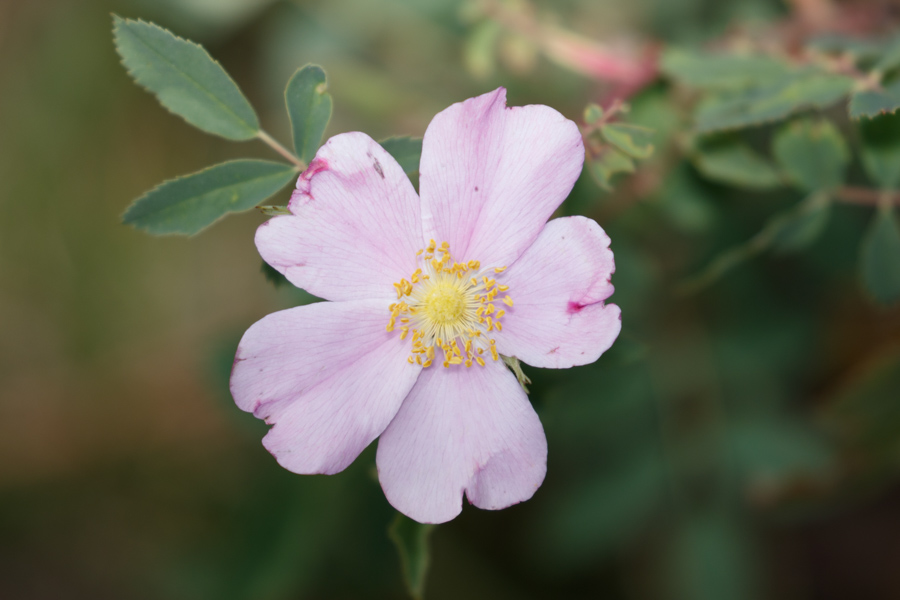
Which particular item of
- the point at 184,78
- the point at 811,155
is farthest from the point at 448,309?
the point at 811,155

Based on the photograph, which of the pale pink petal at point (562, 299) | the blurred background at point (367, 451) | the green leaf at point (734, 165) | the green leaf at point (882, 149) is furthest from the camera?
the blurred background at point (367, 451)

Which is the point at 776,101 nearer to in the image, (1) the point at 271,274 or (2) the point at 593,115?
(2) the point at 593,115

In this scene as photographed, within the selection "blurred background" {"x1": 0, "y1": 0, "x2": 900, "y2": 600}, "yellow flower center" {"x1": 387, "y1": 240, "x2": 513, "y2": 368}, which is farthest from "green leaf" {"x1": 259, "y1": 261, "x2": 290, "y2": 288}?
"blurred background" {"x1": 0, "y1": 0, "x2": 900, "y2": 600}

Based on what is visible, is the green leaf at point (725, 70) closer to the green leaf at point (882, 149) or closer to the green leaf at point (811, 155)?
the green leaf at point (811, 155)

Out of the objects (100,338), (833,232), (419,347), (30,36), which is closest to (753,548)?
(833,232)

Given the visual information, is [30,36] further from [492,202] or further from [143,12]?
[492,202]

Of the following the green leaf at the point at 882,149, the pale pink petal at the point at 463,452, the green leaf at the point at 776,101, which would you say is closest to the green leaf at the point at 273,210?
the pale pink petal at the point at 463,452
